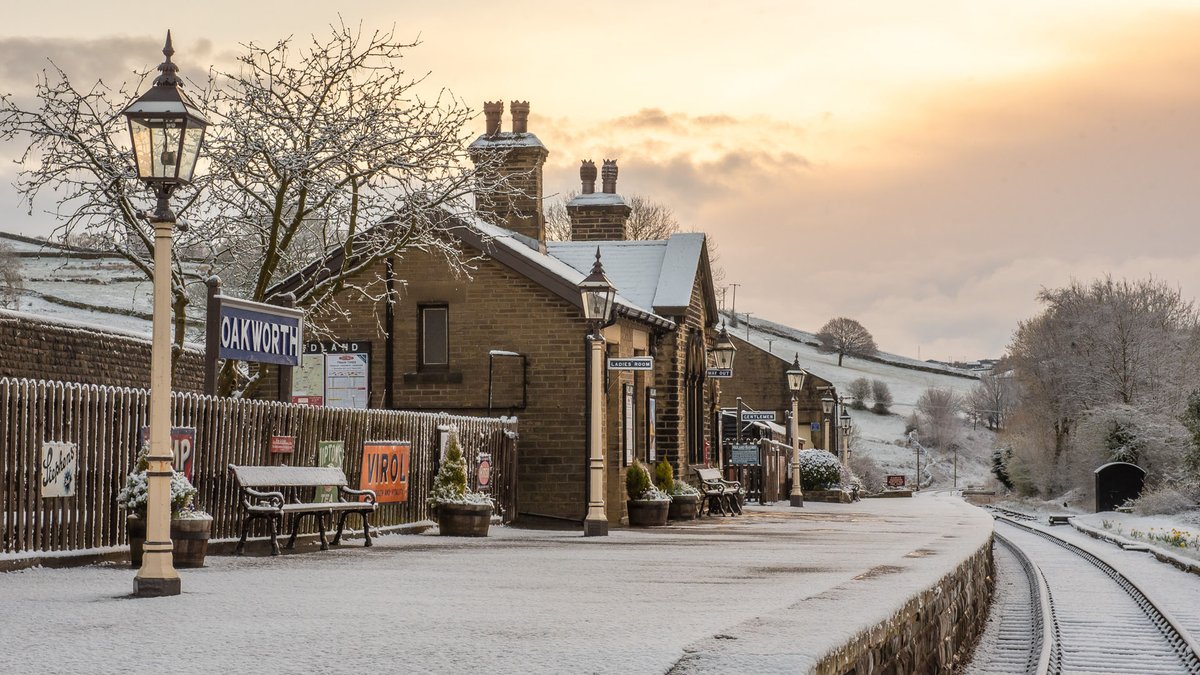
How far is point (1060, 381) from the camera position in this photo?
67938 millimetres

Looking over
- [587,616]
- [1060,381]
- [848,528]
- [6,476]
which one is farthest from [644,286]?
[1060,381]

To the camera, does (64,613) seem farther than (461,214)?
No

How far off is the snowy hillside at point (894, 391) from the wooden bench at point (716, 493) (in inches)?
3302

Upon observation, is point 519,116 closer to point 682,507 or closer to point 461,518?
point 682,507

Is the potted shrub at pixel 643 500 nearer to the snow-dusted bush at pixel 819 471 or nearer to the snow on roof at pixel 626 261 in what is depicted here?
the snow on roof at pixel 626 261

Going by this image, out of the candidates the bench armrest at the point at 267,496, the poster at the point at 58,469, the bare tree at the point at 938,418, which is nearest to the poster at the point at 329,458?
the bench armrest at the point at 267,496

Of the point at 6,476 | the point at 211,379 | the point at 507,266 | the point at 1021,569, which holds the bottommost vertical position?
the point at 1021,569

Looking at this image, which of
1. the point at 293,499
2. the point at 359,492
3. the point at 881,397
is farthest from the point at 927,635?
the point at 881,397

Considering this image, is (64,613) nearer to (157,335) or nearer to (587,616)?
(157,335)

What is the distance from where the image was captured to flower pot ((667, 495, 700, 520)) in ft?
85.0

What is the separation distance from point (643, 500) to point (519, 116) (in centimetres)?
830

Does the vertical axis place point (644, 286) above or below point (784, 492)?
above

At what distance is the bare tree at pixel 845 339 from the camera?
16212 centimetres

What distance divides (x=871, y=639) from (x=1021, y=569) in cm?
2106
